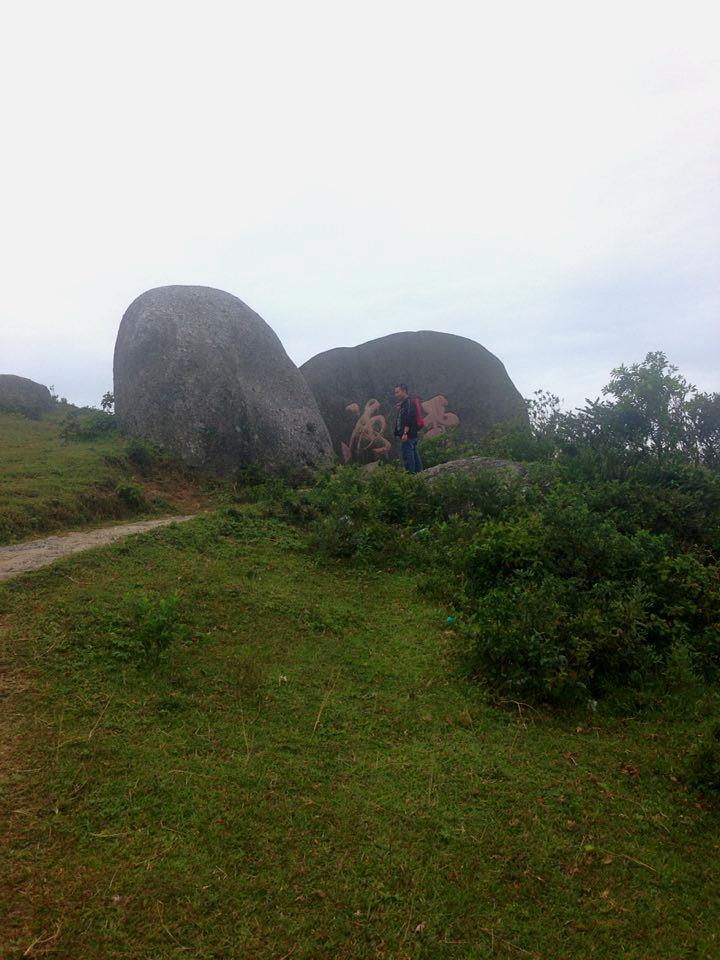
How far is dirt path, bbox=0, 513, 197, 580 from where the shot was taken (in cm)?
578

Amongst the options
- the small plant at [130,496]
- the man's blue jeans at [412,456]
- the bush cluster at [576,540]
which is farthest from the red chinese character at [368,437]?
the small plant at [130,496]

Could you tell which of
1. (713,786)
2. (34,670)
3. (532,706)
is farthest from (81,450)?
(713,786)

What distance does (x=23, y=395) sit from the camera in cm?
1789

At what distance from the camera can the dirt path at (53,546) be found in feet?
19.0

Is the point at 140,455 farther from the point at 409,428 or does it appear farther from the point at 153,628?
the point at 153,628

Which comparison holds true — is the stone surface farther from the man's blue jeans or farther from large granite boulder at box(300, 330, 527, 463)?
large granite boulder at box(300, 330, 527, 463)

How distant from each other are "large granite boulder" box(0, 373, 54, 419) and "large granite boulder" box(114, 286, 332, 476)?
4.16 m

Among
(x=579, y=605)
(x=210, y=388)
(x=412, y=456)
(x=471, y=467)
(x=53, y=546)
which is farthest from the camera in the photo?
(x=210, y=388)

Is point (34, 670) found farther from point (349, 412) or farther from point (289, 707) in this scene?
point (349, 412)

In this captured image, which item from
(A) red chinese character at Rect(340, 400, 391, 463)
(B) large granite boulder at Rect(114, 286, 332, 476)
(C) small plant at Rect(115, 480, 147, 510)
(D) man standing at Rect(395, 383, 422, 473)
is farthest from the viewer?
(A) red chinese character at Rect(340, 400, 391, 463)

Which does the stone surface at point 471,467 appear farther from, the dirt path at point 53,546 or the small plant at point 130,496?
the small plant at point 130,496

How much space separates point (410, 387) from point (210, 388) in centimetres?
641

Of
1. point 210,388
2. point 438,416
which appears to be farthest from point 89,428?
point 438,416

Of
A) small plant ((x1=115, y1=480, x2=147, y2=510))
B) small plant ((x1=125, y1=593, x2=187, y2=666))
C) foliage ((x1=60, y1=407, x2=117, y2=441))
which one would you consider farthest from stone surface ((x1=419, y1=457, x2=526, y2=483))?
foliage ((x1=60, y1=407, x2=117, y2=441))
